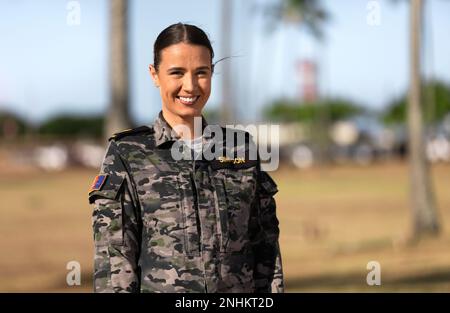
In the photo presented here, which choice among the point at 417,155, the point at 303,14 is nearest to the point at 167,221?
the point at 417,155

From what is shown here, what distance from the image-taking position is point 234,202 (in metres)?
3.08

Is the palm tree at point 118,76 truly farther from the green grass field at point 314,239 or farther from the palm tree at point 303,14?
the palm tree at point 303,14

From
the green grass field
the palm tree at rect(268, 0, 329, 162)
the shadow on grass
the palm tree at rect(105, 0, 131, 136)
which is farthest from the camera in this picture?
the palm tree at rect(268, 0, 329, 162)

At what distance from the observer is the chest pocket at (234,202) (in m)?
3.04

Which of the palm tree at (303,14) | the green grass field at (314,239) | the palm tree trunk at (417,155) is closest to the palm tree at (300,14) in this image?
the palm tree at (303,14)

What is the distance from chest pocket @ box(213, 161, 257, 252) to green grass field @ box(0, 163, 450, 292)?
7.65 m

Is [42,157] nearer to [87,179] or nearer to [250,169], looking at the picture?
[87,179]

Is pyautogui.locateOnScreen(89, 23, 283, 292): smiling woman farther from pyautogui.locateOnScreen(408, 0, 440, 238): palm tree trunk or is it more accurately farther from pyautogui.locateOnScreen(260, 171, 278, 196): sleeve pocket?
pyautogui.locateOnScreen(408, 0, 440, 238): palm tree trunk

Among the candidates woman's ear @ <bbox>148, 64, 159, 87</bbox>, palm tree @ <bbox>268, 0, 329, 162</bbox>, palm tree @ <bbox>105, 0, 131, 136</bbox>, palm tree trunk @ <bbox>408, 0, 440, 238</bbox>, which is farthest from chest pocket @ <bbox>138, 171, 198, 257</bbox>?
palm tree @ <bbox>268, 0, 329, 162</bbox>

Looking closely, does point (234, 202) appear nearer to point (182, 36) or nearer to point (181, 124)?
point (181, 124)

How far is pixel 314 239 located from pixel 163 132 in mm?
14973

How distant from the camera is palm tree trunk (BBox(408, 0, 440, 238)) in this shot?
656 inches

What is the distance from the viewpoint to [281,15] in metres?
65.1
